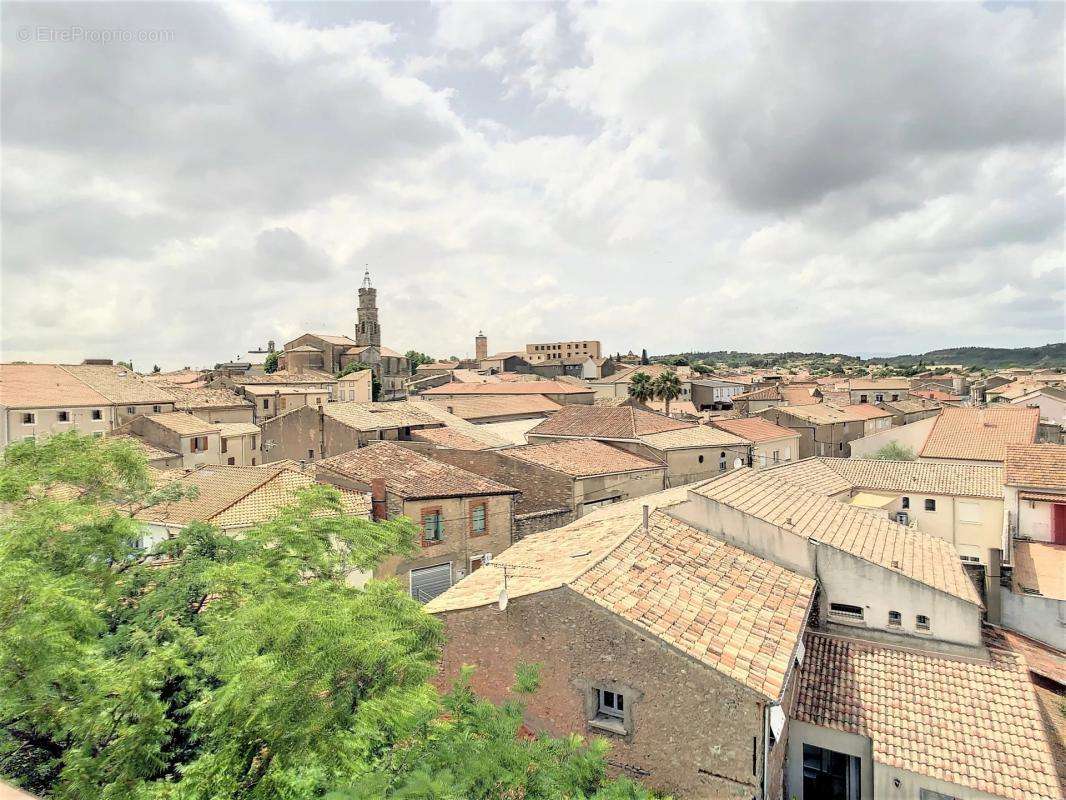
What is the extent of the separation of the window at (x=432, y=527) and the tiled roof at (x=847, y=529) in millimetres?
9813

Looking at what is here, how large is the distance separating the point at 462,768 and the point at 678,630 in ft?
17.0

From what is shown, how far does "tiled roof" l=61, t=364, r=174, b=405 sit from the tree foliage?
51.6m

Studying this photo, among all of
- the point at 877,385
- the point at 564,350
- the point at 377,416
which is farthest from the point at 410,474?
the point at 564,350

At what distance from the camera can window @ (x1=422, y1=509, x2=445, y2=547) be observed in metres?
21.7

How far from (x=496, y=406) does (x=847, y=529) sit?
39656mm

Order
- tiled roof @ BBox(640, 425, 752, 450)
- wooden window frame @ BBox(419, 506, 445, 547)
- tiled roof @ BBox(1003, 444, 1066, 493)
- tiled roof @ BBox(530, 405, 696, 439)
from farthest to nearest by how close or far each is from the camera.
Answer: tiled roof @ BBox(530, 405, 696, 439)
tiled roof @ BBox(640, 425, 752, 450)
tiled roof @ BBox(1003, 444, 1066, 493)
wooden window frame @ BBox(419, 506, 445, 547)

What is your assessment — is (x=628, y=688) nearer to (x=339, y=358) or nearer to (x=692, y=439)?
(x=692, y=439)

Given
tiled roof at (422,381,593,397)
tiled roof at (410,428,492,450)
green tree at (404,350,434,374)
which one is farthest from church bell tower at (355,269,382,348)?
tiled roof at (410,428,492,450)

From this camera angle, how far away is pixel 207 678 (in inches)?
398

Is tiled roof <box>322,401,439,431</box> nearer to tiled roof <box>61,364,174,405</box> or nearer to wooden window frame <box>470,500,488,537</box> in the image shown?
wooden window frame <box>470,500,488,537</box>

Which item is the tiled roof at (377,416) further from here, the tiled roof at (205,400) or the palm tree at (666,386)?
the tiled roof at (205,400)

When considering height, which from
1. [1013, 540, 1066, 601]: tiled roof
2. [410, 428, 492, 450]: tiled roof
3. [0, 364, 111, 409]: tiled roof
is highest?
[0, 364, 111, 409]: tiled roof

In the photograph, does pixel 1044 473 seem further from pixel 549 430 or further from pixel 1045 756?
pixel 549 430

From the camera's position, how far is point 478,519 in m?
23.2
